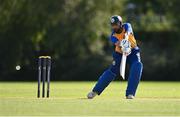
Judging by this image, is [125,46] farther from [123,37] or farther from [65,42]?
[65,42]

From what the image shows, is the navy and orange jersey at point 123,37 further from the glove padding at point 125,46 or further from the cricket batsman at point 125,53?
the glove padding at point 125,46

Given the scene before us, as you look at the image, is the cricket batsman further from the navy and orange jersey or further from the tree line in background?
the tree line in background

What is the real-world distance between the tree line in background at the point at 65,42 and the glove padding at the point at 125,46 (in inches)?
1263

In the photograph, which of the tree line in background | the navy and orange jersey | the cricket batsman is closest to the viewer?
the cricket batsman

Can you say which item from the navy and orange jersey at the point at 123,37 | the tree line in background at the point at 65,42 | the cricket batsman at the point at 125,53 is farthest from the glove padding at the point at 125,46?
the tree line in background at the point at 65,42

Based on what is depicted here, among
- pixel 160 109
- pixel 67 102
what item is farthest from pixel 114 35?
pixel 160 109

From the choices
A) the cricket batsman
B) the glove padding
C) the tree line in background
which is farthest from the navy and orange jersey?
the tree line in background

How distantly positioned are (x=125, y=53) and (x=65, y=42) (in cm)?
3319

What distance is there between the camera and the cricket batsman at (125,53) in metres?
19.1

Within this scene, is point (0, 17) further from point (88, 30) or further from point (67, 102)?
point (67, 102)

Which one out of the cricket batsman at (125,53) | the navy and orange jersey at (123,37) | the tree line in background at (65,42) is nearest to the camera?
the cricket batsman at (125,53)

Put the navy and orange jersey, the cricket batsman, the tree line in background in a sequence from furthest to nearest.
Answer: the tree line in background
the navy and orange jersey
the cricket batsman

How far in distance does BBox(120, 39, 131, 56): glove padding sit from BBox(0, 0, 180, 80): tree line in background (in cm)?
3207

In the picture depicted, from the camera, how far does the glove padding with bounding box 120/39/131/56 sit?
1914 cm
